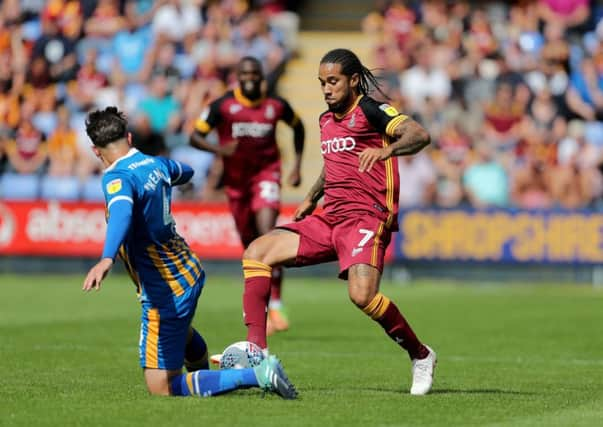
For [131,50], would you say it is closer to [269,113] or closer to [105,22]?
[105,22]

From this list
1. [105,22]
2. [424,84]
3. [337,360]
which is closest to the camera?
[337,360]

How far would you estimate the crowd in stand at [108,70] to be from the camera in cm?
2531

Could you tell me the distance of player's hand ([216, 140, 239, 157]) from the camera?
585 inches

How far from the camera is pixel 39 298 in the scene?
19.2 meters

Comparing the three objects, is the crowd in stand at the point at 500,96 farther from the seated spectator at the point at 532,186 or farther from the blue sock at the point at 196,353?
the blue sock at the point at 196,353

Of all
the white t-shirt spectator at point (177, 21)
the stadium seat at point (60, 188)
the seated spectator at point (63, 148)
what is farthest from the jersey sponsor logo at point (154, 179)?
the white t-shirt spectator at point (177, 21)

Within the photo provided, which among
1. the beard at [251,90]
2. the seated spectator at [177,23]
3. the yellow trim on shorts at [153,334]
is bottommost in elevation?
the yellow trim on shorts at [153,334]

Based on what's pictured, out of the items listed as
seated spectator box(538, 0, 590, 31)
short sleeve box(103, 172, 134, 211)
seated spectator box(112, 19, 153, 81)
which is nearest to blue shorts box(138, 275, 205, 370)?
short sleeve box(103, 172, 134, 211)

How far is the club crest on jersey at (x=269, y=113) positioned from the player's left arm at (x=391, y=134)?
5.43m

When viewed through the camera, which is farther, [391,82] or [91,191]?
[391,82]

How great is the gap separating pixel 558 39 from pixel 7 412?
→ 61.1ft

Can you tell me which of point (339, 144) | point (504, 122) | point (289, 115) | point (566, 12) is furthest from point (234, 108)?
point (566, 12)

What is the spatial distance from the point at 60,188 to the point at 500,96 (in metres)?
8.11

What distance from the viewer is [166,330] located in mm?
8797
